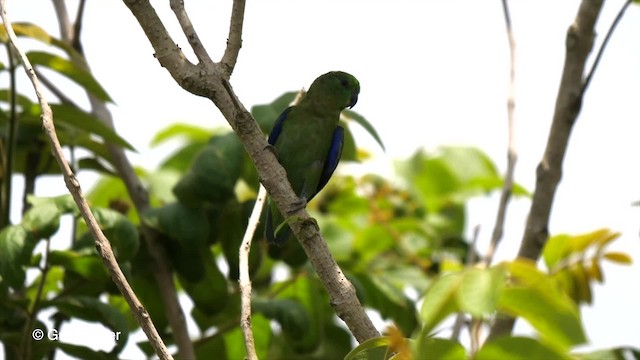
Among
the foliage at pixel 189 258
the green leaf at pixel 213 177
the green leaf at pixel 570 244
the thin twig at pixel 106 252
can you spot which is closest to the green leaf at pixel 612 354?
the foliage at pixel 189 258

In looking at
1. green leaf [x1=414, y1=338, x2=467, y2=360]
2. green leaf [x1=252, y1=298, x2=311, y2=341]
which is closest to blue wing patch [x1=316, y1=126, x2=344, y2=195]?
green leaf [x1=252, y1=298, x2=311, y2=341]

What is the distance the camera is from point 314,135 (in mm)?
4305

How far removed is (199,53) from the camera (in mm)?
2436

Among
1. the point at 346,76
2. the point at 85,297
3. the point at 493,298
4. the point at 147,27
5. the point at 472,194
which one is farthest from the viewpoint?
the point at 472,194

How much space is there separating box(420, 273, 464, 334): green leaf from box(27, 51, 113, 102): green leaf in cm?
242

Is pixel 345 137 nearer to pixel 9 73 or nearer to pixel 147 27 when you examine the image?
pixel 9 73

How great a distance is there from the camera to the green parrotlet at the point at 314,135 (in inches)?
167

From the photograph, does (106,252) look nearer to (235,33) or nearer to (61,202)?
(235,33)

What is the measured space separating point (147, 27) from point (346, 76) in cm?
196

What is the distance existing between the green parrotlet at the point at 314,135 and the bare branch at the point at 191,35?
176cm

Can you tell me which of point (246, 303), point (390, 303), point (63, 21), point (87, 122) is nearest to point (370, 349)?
point (246, 303)

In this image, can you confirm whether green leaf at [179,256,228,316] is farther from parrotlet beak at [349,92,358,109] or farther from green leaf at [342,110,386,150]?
parrotlet beak at [349,92,358,109]

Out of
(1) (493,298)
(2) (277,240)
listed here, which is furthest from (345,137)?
(1) (493,298)

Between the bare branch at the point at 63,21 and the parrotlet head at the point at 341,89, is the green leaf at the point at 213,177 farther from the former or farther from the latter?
the bare branch at the point at 63,21
